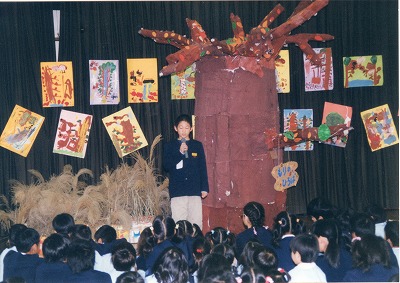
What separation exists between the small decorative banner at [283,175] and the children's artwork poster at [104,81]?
2221 millimetres

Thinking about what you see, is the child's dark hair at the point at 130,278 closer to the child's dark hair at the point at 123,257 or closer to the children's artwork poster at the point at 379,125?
the child's dark hair at the point at 123,257

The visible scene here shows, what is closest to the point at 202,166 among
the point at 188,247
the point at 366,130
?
→ the point at 188,247

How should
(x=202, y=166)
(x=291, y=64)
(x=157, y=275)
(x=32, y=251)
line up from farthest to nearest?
(x=291, y=64) < (x=202, y=166) < (x=32, y=251) < (x=157, y=275)

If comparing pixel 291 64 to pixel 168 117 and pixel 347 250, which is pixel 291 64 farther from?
pixel 347 250

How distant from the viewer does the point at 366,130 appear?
6.91 m

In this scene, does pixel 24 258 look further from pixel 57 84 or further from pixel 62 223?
pixel 57 84

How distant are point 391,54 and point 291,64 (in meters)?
1.29

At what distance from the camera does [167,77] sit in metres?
6.43

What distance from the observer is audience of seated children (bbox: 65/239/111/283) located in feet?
9.82

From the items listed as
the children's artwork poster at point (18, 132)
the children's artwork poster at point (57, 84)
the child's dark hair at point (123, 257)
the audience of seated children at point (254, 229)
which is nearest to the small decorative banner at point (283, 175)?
the audience of seated children at point (254, 229)

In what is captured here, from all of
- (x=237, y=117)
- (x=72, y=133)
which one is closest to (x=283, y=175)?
(x=237, y=117)

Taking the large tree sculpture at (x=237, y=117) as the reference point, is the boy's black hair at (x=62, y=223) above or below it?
below

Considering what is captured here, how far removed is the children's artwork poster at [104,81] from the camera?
20.5 ft

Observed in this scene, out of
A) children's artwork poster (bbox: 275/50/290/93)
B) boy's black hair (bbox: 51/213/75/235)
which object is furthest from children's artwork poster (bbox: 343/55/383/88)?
boy's black hair (bbox: 51/213/75/235)
